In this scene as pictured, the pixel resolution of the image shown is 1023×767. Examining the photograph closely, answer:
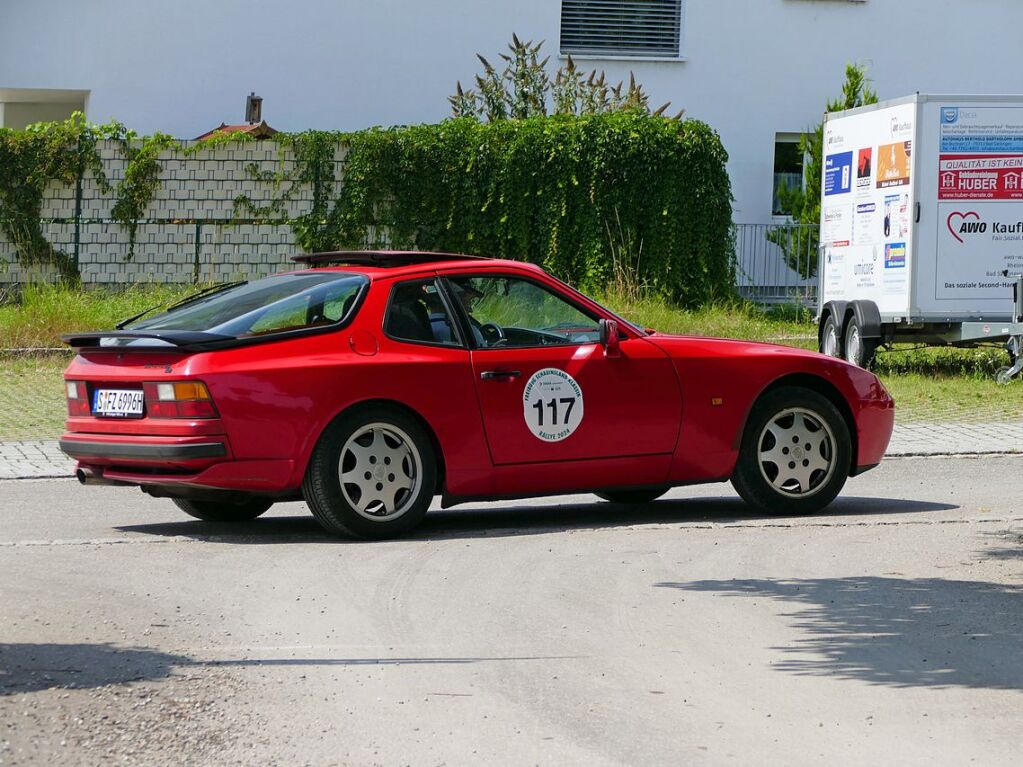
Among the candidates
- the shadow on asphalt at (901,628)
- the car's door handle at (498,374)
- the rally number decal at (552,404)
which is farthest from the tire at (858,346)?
the shadow on asphalt at (901,628)

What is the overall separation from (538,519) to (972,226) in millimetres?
10274

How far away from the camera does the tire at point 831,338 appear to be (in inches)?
812

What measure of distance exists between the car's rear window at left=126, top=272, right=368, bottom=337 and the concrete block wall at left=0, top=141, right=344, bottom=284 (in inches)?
636

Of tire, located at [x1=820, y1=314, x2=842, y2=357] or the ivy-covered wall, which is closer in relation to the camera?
tire, located at [x1=820, y1=314, x2=842, y2=357]

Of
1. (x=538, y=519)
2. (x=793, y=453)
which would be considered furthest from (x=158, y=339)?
(x=793, y=453)

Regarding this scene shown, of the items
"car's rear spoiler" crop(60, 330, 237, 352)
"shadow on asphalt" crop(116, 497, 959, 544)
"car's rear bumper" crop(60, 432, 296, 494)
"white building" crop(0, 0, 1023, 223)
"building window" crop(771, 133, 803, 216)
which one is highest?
"white building" crop(0, 0, 1023, 223)

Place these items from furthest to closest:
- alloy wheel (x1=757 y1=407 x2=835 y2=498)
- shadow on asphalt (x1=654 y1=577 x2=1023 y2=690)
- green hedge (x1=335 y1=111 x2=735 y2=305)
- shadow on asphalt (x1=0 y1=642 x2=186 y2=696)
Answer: green hedge (x1=335 y1=111 x2=735 y2=305) < alloy wheel (x1=757 y1=407 x2=835 y2=498) < shadow on asphalt (x1=654 y1=577 x2=1023 y2=690) < shadow on asphalt (x1=0 y1=642 x2=186 y2=696)

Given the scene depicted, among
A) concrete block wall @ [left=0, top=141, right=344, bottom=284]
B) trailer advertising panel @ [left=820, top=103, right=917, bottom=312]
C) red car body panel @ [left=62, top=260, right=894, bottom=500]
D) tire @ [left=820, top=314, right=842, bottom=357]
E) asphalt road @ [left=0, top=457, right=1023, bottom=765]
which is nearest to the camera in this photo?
asphalt road @ [left=0, top=457, right=1023, bottom=765]

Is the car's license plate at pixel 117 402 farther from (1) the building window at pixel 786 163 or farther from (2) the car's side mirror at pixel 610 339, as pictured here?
(1) the building window at pixel 786 163

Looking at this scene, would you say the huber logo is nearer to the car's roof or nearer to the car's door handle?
the car's roof

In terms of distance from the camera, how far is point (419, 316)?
9539 mm

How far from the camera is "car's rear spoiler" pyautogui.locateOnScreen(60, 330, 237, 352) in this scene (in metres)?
8.87

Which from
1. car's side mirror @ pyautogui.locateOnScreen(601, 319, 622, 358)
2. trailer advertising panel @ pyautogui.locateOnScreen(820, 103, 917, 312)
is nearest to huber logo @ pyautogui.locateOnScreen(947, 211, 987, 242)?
trailer advertising panel @ pyautogui.locateOnScreen(820, 103, 917, 312)

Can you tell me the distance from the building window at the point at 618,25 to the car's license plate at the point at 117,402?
77.4 ft
